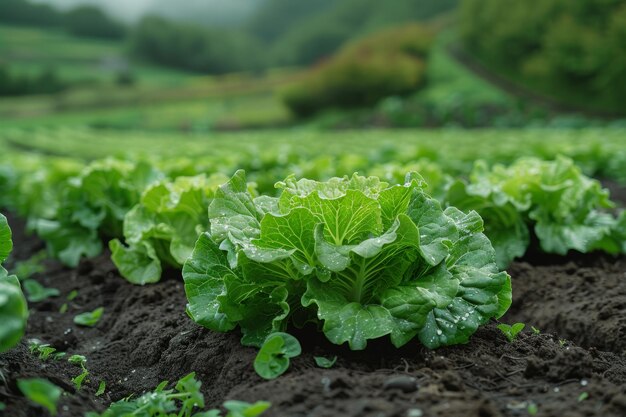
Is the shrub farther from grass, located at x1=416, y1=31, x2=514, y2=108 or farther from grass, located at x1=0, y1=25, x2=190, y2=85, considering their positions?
grass, located at x1=0, y1=25, x2=190, y2=85

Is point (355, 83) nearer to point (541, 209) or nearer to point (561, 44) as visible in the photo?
point (561, 44)

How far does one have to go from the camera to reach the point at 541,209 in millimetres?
4625

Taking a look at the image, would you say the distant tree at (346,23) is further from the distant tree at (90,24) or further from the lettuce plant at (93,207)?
the lettuce plant at (93,207)

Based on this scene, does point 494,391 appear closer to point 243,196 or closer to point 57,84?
point 243,196

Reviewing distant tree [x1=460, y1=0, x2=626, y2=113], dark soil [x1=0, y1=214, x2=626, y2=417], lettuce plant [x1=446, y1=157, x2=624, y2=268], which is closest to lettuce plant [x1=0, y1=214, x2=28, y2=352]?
dark soil [x1=0, y1=214, x2=626, y2=417]

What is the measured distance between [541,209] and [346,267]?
245 cm

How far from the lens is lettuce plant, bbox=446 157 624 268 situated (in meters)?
4.45

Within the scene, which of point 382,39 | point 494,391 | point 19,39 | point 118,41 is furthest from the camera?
point 118,41

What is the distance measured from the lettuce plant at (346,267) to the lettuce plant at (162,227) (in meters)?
1.26

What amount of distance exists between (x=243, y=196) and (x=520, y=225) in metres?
2.39

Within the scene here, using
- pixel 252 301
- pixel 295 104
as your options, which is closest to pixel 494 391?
pixel 252 301

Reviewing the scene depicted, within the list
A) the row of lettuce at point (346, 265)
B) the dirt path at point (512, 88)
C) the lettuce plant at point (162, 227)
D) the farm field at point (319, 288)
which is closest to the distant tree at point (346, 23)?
the dirt path at point (512, 88)

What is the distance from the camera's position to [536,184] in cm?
459

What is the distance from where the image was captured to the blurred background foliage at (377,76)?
Answer: 31094 mm
